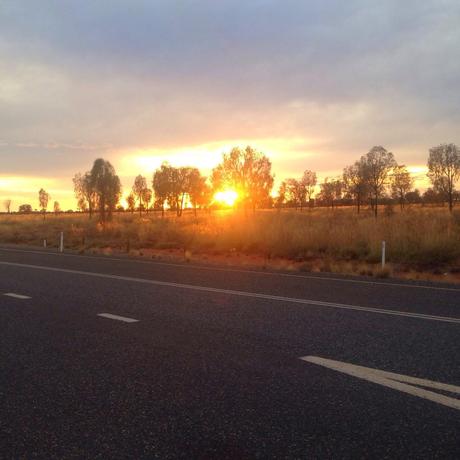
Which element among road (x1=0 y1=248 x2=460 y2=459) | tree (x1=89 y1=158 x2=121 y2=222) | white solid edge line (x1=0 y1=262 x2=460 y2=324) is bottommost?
road (x1=0 y1=248 x2=460 y2=459)

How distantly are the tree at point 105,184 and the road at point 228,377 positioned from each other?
53084 mm

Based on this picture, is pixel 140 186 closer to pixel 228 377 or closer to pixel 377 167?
pixel 377 167

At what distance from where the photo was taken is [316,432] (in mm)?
3762

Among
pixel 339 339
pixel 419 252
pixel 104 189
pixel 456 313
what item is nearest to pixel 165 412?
pixel 339 339

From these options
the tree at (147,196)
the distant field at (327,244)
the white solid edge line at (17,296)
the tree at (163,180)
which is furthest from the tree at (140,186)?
the white solid edge line at (17,296)

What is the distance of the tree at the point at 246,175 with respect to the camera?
60000mm

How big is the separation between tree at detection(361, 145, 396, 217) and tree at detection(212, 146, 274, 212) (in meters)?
11.6

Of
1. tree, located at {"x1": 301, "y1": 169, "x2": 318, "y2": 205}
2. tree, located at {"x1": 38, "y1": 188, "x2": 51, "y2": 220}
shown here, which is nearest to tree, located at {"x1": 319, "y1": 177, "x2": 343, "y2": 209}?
tree, located at {"x1": 301, "y1": 169, "x2": 318, "y2": 205}

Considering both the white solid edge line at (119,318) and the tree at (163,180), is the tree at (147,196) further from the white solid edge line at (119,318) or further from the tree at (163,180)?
the white solid edge line at (119,318)

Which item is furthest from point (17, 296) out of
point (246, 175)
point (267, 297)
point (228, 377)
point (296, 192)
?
point (296, 192)

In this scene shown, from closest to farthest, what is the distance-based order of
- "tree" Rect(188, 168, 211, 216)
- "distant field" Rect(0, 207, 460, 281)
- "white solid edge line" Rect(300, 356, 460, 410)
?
"white solid edge line" Rect(300, 356, 460, 410) → "distant field" Rect(0, 207, 460, 281) → "tree" Rect(188, 168, 211, 216)

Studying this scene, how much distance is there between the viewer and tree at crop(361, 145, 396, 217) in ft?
202

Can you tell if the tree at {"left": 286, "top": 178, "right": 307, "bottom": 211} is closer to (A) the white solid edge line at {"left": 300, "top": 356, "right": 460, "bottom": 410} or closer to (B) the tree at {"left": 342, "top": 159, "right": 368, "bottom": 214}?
(B) the tree at {"left": 342, "top": 159, "right": 368, "bottom": 214}

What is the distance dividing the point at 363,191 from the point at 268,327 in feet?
197
